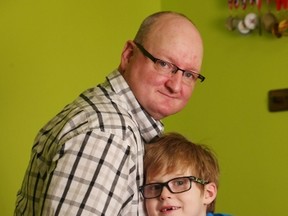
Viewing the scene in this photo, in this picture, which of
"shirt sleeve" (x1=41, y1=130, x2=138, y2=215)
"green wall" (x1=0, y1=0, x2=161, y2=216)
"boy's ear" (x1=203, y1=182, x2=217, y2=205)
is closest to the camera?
"shirt sleeve" (x1=41, y1=130, x2=138, y2=215)

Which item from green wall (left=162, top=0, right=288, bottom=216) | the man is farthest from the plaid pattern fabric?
green wall (left=162, top=0, right=288, bottom=216)

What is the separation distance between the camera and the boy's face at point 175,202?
1.28 meters

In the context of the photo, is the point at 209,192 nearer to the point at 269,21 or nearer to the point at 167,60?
the point at 167,60

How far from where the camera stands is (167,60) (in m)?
1.26

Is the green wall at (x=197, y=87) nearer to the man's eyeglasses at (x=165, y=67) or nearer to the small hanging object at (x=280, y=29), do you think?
the small hanging object at (x=280, y=29)

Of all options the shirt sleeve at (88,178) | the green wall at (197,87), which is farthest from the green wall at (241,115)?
the shirt sleeve at (88,178)

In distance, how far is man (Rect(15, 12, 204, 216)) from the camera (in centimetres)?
99

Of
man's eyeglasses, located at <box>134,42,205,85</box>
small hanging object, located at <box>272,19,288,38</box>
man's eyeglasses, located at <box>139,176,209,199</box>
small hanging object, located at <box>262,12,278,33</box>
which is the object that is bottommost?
man's eyeglasses, located at <box>139,176,209,199</box>

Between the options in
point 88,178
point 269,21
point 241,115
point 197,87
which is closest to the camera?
point 88,178

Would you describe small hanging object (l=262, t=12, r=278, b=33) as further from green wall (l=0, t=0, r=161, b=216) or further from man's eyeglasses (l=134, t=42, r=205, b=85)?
man's eyeglasses (l=134, t=42, r=205, b=85)

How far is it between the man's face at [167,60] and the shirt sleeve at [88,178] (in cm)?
26

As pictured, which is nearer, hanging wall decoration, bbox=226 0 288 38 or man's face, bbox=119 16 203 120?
man's face, bbox=119 16 203 120

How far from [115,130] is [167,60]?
0.28 meters

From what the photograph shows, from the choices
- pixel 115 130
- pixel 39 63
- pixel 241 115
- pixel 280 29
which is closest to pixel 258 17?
pixel 280 29
